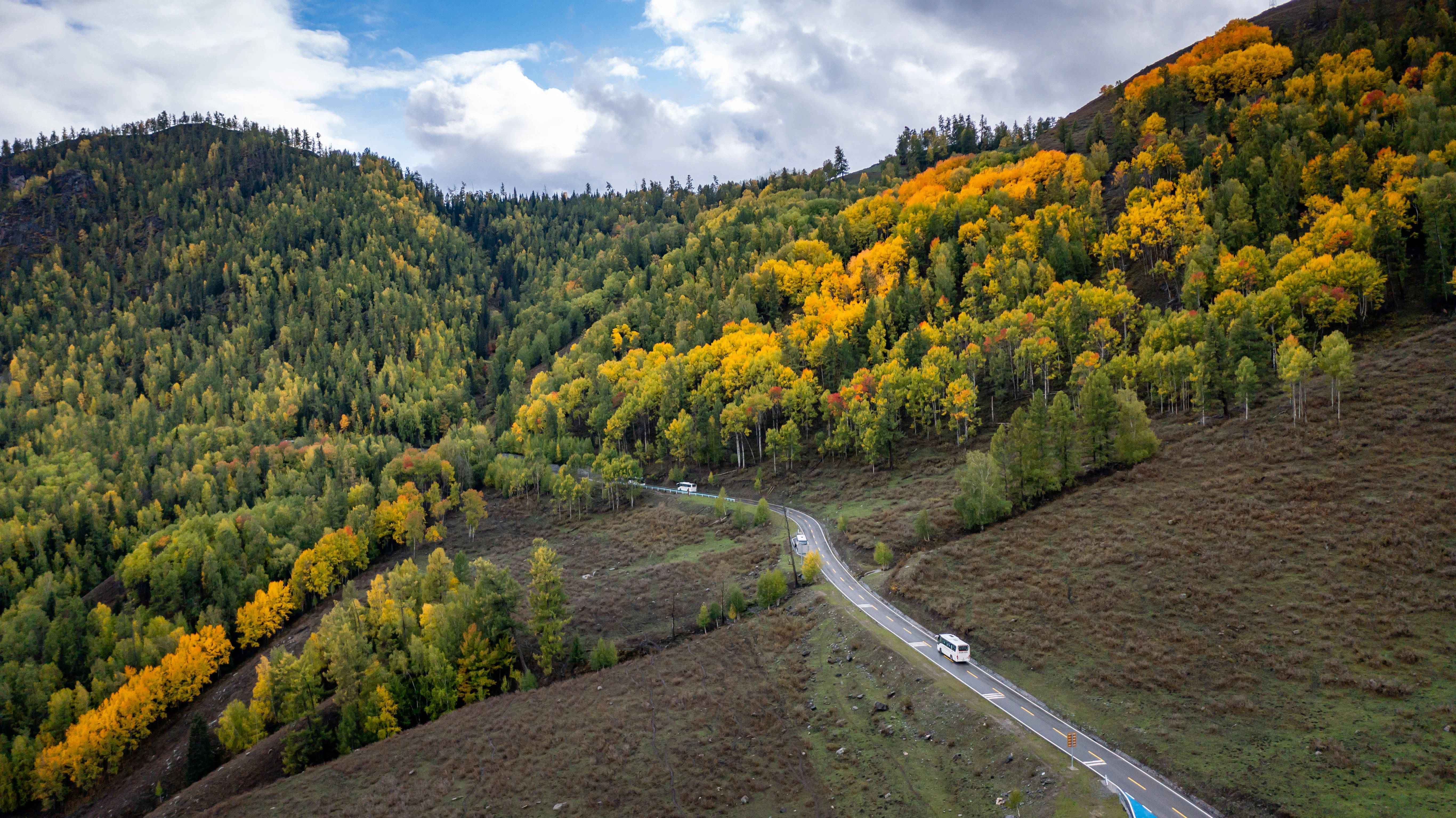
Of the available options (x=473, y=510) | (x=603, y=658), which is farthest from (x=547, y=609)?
(x=473, y=510)

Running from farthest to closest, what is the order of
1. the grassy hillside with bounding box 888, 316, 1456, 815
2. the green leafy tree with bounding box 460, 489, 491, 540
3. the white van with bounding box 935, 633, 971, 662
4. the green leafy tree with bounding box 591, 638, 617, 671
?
the green leafy tree with bounding box 460, 489, 491, 540
the green leafy tree with bounding box 591, 638, 617, 671
the white van with bounding box 935, 633, 971, 662
the grassy hillside with bounding box 888, 316, 1456, 815

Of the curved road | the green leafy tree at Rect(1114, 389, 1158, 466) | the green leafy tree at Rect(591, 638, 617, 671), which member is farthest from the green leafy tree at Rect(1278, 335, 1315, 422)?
the green leafy tree at Rect(591, 638, 617, 671)

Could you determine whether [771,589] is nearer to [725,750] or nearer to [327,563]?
[725,750]

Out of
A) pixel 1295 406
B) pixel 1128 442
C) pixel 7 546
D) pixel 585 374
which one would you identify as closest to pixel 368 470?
pixel 585 374

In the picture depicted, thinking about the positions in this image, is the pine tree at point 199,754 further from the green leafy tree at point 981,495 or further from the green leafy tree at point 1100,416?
the green leafy tree at point 1100,416

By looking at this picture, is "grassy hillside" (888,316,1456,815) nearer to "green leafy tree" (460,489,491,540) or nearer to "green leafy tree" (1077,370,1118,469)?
"green leafy tree" (1077,370,1118,469)

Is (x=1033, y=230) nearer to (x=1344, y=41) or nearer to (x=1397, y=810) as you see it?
(x=1344, y=41)

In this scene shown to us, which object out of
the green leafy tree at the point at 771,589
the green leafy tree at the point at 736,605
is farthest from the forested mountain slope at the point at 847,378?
the green leafy tree at the point at 771,589
